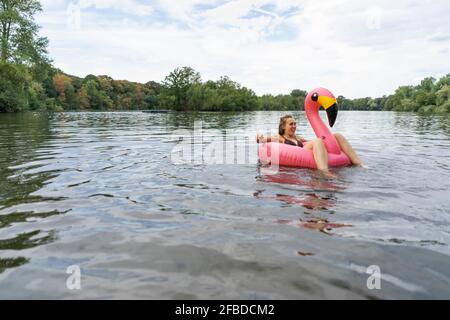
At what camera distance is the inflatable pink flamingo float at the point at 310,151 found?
22.2 feet

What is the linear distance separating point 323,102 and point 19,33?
35091 mm

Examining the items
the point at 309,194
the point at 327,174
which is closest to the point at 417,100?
the point at 327,174

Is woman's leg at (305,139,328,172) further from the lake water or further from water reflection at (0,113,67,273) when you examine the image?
water reflection at (0,113,67,273)

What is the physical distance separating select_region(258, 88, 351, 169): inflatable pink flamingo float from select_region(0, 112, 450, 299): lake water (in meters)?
0.42

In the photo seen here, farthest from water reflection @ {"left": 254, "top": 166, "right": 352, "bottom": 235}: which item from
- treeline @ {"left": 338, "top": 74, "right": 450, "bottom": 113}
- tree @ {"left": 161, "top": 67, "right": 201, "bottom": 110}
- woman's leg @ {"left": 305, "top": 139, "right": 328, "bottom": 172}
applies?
tree @ {"left": 161, "top": 67, "right": 201, "bottom": 110}

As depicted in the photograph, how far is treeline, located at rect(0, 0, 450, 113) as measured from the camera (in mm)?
33062

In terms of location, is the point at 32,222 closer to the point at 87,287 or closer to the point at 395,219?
the point at 87,287

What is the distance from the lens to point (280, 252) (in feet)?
9.81

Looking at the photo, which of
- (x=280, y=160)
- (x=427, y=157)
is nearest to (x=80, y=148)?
(x=280, y=160)

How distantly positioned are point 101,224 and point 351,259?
2.39 m

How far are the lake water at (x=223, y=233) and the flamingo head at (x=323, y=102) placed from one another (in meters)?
1.30

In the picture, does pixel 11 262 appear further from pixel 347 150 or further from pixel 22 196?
pixel 347 150

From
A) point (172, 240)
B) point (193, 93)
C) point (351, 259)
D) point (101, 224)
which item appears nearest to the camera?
point (351, 259)

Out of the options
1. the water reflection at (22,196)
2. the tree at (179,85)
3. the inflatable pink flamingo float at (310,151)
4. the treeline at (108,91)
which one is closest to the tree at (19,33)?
the treeline at (108,91)
